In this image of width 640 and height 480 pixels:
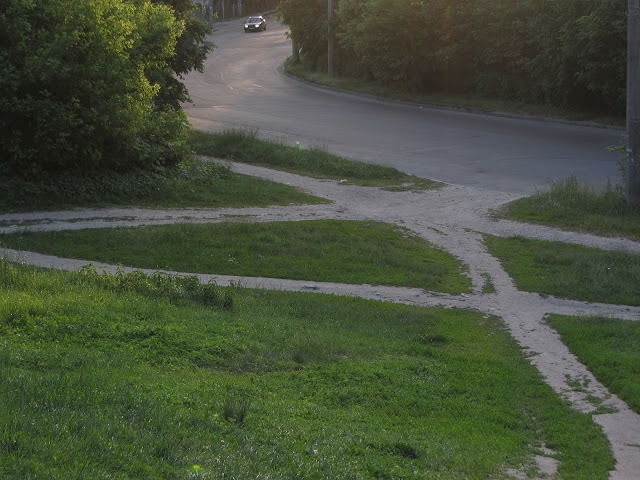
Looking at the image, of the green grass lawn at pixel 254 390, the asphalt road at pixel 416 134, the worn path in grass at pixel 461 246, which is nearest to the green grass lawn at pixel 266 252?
the worn path in grass at pixel 461 246

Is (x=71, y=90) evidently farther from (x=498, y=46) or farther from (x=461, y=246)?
(x=498, y=46)

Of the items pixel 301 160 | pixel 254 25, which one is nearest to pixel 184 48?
pixel 301 160

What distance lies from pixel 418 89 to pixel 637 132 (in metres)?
25.2

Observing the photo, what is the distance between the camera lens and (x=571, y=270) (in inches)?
559

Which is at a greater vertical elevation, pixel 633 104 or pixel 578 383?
pixel 633 104

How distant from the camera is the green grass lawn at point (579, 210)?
17.3 metres

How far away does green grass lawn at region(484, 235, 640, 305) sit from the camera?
13.1 meters

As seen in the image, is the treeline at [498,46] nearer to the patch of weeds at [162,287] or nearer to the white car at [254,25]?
the patch of weeds at [162,287]

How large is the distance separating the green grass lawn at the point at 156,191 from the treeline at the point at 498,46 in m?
16.6

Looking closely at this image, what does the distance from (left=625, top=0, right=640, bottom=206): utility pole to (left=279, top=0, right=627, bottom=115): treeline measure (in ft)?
40.5

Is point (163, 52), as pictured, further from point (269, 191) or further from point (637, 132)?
point (637, 132)

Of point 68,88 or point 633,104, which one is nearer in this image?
point 68,88

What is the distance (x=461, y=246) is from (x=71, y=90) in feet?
28.0

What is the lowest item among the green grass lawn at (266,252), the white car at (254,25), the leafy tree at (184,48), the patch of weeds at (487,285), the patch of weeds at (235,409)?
the patch of weeds at (487,285)
